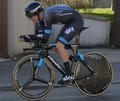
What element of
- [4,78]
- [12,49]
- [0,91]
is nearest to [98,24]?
[12,49]

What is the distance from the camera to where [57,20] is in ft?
16.0

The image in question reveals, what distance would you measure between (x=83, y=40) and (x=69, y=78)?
8.26m

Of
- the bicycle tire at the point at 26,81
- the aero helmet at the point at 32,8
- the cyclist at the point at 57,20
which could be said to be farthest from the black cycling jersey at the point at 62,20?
the bicycle tire at the point at 26,81

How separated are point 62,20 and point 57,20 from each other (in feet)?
0.30

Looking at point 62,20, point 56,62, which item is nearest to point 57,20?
point 62,20

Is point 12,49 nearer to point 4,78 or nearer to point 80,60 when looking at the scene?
point 4,78

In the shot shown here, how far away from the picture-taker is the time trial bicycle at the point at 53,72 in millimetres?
4855

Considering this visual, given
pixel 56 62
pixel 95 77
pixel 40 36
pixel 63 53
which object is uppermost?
pixel 40 36

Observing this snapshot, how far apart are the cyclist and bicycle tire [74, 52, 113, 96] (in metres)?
0.32

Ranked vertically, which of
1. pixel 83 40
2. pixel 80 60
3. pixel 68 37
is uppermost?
pixel 68 37

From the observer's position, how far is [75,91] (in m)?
5.82

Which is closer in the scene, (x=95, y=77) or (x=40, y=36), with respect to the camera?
(x=40, y=36)

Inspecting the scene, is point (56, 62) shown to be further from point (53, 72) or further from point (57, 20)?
point (57, 20)

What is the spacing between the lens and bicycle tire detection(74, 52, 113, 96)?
5.26 meters
